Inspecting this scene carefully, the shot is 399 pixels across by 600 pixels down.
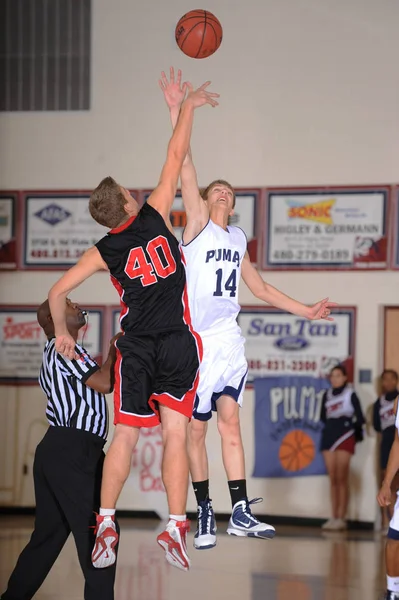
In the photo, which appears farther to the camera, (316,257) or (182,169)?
(316,257)

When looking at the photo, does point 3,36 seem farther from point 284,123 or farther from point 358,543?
point 358,543

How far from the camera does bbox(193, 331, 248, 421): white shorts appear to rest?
5508 mm

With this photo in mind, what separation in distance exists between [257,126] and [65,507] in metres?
7.46

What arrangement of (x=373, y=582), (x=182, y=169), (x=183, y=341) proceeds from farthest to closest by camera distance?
(x=373, y=582) → (x=182, y=169) → (x=183, y=341)

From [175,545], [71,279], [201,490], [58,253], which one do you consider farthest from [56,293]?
[58,253]

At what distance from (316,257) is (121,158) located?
114 inches

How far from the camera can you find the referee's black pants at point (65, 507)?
5344 millimetres

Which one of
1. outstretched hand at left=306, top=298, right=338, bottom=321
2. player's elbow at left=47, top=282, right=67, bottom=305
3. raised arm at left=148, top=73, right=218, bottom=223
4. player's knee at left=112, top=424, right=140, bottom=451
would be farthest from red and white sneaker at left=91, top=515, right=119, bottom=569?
outstretched hand at left=306, top=298, right=338, bottom=321

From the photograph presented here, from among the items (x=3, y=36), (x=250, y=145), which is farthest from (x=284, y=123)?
(x=3, y=36)

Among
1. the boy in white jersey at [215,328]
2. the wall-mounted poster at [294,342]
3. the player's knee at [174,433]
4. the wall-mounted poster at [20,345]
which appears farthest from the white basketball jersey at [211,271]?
the wall-mounted poster at [20,345]

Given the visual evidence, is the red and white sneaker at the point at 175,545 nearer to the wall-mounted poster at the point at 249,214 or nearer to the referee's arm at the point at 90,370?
the referee's arm at the point at 90,370

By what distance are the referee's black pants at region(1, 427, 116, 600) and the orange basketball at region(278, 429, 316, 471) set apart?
6143 millimetres

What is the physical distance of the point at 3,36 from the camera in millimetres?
12469

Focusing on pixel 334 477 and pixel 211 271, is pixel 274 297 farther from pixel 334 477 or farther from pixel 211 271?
pixel 334 477
